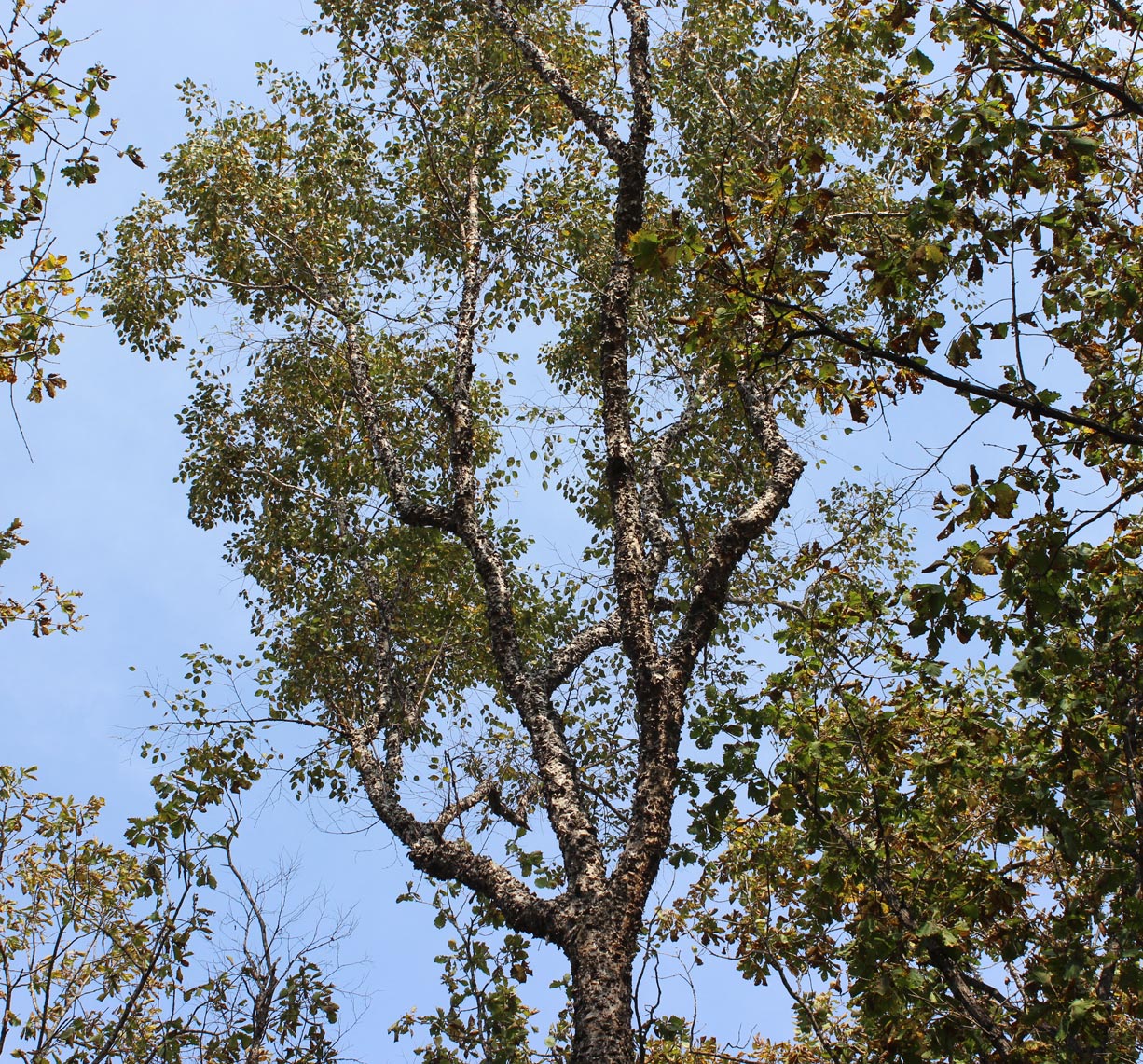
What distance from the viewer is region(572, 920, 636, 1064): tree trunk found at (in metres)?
5.37

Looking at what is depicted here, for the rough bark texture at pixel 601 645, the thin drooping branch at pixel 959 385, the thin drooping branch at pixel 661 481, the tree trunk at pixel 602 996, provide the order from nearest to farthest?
the thin drooping branch at pixel 959 385
the tree trunk at pixel 602 996
the rough bark texture at pixel 601 645
the thin drooping branch at pixel 661 481

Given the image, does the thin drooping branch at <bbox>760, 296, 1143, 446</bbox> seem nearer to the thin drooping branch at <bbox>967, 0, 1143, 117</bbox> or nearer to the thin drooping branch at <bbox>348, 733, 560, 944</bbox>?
the thin drooping branch at <bbox>967, 0, 1143, 117</bbox>

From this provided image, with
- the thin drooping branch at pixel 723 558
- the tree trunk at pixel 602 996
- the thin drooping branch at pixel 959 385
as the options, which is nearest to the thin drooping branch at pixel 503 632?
the tree trunk at pixel 602 996

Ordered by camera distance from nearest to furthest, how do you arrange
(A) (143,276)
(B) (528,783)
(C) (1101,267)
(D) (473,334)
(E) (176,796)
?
(C) (1101,267) → (E) (176,796) → (B) (528,783) → (D) (473,334) → (A) (143,276)

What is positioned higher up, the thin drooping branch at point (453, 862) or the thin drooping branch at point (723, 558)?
the thin drooping branch at point (723, 558)

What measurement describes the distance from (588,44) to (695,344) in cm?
984

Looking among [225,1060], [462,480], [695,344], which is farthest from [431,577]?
[695,344]

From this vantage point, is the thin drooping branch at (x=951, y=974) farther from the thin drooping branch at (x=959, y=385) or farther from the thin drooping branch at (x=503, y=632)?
the thin drooping branch at (x=959, y=385)

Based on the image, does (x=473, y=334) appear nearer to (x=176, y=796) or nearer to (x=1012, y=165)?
(x=176, y=796)

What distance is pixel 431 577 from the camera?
1095 cm

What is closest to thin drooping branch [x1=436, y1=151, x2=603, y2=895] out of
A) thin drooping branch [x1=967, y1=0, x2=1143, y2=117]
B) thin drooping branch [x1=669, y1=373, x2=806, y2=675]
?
thin drooping branch [x1=669, y1=373, x2=806, y2=675]

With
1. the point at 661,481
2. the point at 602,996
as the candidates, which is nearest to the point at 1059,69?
the point at 661,481

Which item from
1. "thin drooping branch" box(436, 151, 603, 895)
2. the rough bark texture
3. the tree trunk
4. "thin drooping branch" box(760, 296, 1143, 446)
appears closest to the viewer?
"thin drooping branch" box(760, 296, 1143, 446)

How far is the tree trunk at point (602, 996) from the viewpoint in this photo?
5.37m
